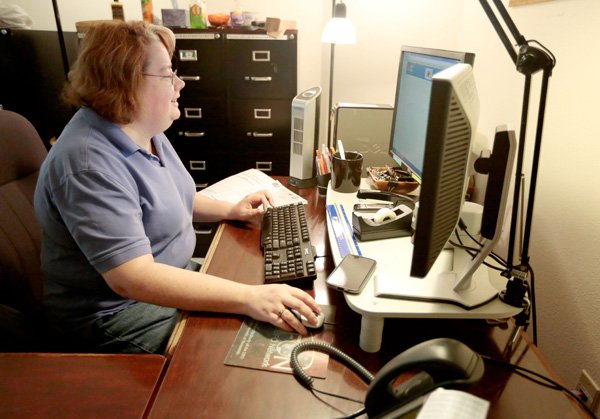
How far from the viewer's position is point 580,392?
1017mm

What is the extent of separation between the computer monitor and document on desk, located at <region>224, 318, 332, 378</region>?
0.18 m

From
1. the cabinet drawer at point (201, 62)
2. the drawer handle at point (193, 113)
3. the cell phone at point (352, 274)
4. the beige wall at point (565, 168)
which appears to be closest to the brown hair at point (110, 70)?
the cell phone at point (352, 274)

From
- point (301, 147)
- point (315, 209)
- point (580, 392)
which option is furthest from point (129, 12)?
point (580, 392)

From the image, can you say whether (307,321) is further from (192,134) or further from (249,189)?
(192,134)

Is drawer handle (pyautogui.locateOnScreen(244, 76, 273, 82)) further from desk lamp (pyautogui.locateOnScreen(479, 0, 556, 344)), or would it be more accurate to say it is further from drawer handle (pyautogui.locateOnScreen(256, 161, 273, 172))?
desk lamp (pyautogui.locateOnScreen(479, 0, 556, 344))

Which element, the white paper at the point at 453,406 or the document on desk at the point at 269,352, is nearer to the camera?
the white paper at the point at 453,406

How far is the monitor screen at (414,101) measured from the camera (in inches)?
40.5

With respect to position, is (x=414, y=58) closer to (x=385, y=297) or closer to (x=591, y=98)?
(x=591, y=98)

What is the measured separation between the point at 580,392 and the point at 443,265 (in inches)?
21.2

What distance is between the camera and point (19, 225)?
108 centimetres

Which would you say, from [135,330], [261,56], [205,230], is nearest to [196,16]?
[261,56]

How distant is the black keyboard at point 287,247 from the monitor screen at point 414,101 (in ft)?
1.15

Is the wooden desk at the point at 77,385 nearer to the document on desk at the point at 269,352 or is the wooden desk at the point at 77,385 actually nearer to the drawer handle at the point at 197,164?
the document on desk at the point at 269,352

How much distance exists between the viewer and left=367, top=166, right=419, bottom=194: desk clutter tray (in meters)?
1.37
